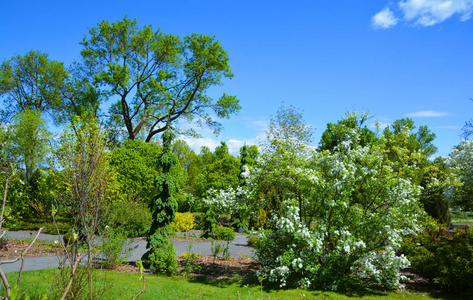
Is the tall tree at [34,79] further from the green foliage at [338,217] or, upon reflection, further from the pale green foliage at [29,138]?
the green foliage at [338,217]

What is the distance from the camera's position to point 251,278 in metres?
9.71

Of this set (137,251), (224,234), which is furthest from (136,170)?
(224,234)

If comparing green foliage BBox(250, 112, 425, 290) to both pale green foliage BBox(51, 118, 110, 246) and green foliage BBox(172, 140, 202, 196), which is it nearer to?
pale green foliage BBox(51, 118, 110, 246)

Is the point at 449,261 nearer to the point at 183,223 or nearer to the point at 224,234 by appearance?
the point at 224,234

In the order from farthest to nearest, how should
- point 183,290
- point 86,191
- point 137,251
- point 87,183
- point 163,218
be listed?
point 137,251 → point 163,218 → point 183,290 → point 87,183 → point 86,191

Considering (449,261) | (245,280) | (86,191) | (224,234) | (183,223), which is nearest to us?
(86,191)

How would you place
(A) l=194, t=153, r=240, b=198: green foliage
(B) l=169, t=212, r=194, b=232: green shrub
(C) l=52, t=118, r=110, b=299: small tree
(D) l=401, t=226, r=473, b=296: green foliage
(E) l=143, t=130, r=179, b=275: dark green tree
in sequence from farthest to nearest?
(A) l=194, t=153, r=240, b=198: green foliage → (B) l=169, t=212, r=194, b=232: green shrub → (E) l=143, t=130, r=179, b=275: dark green tree → (D) l=401, t=226, r=473, b=296: green foliage → (C) l=52, t=118, r=110, b=299: small tree

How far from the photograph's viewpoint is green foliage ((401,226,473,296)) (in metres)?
8.19

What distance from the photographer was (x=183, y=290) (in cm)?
840

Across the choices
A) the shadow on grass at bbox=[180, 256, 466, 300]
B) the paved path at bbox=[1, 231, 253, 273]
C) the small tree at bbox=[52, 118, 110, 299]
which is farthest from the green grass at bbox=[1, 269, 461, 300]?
the small tree at bbox=[52, 118, 110, 299]

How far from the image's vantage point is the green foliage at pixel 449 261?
8.19 meters

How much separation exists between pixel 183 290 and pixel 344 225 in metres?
4.57

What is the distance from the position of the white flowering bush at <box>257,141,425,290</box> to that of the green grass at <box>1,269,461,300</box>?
15.8 inches

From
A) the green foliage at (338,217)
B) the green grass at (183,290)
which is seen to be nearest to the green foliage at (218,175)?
the green foliage at (338,217)
